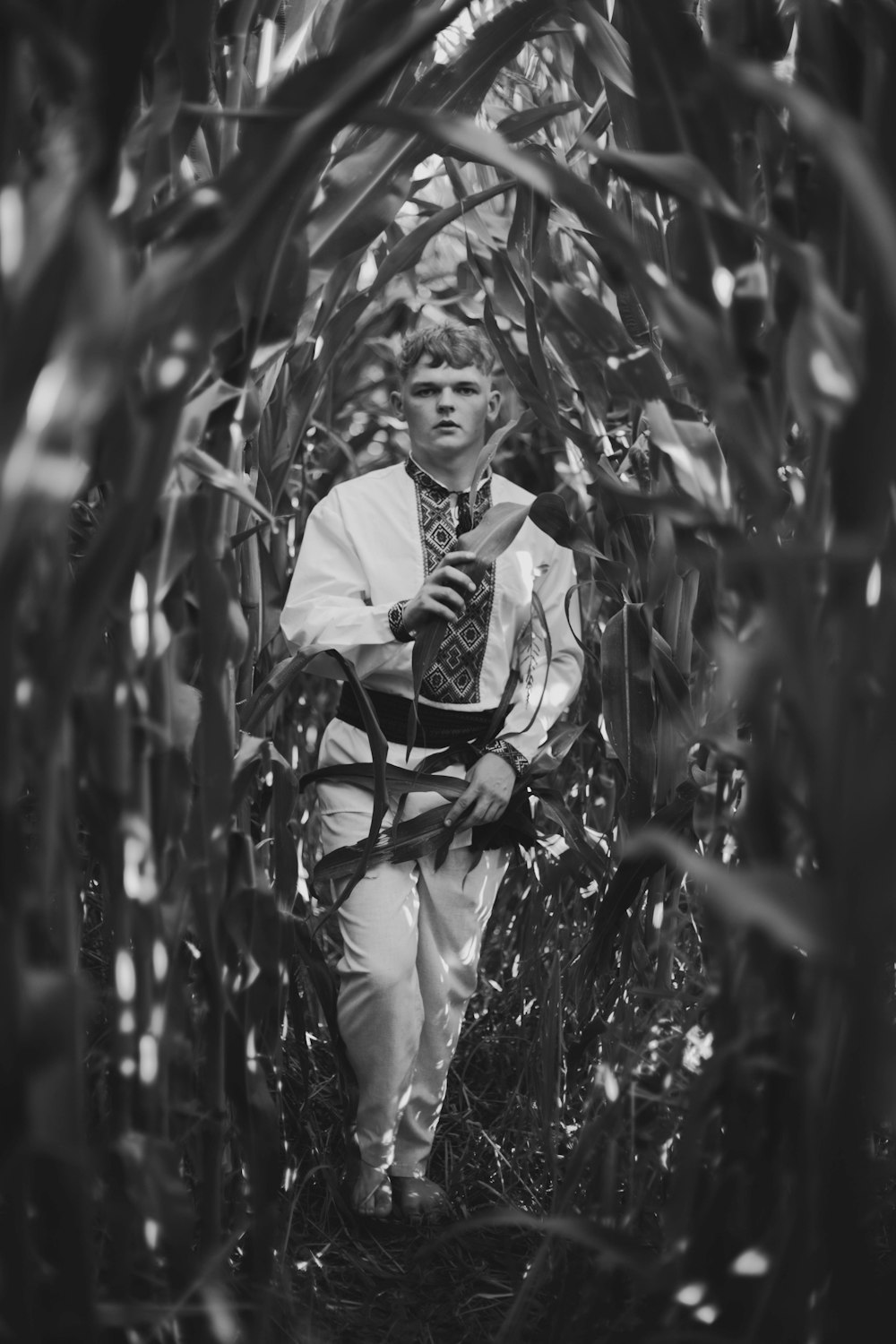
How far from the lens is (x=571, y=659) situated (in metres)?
1.72

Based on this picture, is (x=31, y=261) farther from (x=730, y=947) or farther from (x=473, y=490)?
(x=473, y=490)

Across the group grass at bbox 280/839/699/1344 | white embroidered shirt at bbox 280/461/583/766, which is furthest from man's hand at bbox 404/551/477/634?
grass at bbox 280/839/699/1344

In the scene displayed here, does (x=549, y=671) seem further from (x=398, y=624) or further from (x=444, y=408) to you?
(x=444, y=408)

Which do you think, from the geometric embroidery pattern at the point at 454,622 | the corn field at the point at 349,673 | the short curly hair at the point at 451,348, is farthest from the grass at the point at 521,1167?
the short curly hair at the point at 451,348

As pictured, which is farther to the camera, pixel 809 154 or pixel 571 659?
pixel 571 659

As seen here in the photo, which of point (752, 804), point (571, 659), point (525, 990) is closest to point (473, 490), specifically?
point (571, 659)

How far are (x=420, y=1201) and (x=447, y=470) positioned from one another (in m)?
→ 0.96

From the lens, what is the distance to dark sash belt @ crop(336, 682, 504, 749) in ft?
5.48

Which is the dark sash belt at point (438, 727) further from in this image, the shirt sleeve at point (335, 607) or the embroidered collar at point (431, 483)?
the embroidered collar at point (431, 483)

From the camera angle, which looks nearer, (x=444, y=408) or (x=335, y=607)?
(x=335, y=607)

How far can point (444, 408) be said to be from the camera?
1.72m

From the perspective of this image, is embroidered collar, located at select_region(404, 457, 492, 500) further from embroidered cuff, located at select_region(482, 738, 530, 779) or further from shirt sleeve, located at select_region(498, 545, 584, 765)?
A: embroidered cuff, located at select_region(482, 738, 530, 779)

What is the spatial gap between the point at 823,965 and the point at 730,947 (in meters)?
0.16

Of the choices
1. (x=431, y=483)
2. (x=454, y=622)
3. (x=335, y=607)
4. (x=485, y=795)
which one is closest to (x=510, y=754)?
(x=485, y=795)
